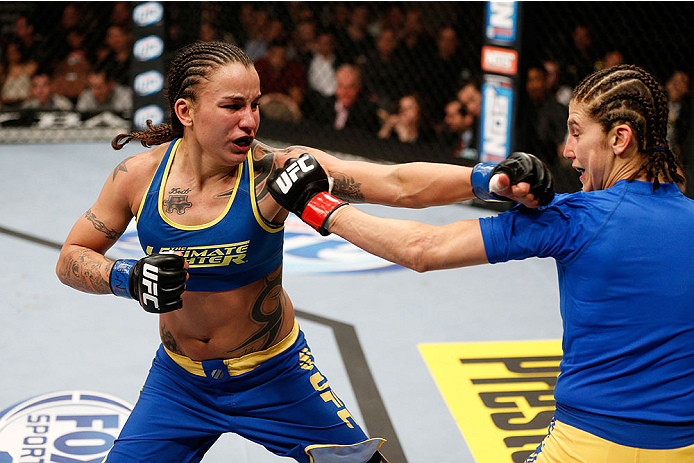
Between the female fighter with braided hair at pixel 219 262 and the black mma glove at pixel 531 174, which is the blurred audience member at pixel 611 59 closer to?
the female fighter with braided hair at pixel 219 262

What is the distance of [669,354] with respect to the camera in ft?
5.20

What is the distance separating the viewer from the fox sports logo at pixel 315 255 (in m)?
4.82

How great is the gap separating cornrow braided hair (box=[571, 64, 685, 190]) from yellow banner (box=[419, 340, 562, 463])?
1.55 m

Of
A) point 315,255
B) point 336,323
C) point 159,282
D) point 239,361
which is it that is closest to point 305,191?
point 159,282

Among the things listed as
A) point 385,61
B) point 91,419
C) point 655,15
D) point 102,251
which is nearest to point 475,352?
point 91,419

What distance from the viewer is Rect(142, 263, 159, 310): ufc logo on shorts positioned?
190cm

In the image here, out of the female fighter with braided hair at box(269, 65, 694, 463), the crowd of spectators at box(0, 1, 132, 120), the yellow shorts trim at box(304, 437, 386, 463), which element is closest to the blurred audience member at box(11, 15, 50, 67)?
the crowd of spectators at box(0, 1, 132, 120)

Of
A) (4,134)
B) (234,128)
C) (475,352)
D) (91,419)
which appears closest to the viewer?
(234,128)

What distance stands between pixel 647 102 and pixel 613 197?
0.68ft

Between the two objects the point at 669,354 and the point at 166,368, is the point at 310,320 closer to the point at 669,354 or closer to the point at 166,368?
the point at 166,368

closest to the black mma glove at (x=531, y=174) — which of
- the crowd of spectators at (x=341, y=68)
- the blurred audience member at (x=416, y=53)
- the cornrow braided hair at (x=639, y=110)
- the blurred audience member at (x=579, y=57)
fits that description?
the cornrow braided hair at (x=639, y=110)

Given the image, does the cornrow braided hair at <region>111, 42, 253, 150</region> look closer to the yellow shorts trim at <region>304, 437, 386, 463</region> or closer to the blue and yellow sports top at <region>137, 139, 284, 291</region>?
the blue and yellow sports top at <region>137, 139, 284, 291</region>

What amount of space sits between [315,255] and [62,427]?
2.24m

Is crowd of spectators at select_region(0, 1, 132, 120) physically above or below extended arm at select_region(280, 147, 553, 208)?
below
